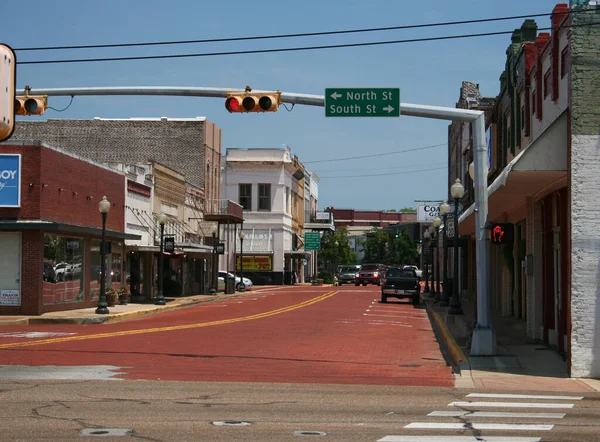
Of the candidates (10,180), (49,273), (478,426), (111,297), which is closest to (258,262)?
(111,297)

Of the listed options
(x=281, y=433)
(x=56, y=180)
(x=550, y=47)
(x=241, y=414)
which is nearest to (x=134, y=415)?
(x=241, y=414)

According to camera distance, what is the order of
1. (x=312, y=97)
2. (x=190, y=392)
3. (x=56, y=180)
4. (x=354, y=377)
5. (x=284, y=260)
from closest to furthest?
(x=190, y=392) < (x=354, y=377) < (x=312, y=97) < (x=56, y=180) < (x=284, y=260)

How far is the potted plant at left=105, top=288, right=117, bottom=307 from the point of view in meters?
37.4

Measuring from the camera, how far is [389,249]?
421 ft

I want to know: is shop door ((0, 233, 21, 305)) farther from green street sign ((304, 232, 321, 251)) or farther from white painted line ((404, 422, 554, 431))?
green street sign ((304, 232, 321, 251))

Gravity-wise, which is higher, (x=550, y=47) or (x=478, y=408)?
(x=550, y=47)

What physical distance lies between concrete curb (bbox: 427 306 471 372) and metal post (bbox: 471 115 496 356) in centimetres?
47

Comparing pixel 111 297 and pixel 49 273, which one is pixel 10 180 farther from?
pixel 111 297

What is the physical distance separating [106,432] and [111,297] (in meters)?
28.4

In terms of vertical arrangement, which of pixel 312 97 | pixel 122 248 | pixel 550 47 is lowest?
pixel 122 248

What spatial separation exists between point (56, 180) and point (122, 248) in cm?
865

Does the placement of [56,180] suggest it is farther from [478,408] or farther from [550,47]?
Result: [478,408]

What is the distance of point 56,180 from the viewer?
108ft

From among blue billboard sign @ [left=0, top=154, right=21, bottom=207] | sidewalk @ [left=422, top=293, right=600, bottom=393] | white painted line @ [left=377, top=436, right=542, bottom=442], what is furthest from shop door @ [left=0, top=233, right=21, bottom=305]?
white painted line @ [left=377, top=436, right=542, bottom=442]
